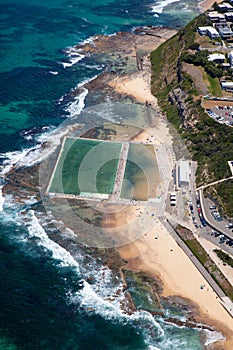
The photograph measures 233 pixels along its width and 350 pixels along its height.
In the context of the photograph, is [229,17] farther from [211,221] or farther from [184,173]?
[211,221]

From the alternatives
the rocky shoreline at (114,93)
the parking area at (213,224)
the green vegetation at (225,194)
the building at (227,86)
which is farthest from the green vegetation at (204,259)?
the building at (227,86)

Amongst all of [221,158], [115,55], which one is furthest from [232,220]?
[115,55]

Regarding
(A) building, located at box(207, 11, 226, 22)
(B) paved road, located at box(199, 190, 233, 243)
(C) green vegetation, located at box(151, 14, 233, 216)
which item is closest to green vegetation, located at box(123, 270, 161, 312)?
(B) paved road, located at box(199, 190, 233, 243)

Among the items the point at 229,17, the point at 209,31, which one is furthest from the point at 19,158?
the point at 229,17

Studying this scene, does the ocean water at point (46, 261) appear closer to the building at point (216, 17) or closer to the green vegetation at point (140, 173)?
the green vegetation at point (140, 173)

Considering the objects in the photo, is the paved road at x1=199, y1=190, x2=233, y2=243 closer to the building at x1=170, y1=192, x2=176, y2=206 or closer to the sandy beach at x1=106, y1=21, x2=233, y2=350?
the building at x1=170, y1=192, x2=176, y2=206

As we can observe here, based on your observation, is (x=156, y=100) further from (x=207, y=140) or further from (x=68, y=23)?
(x=68, y=23)
